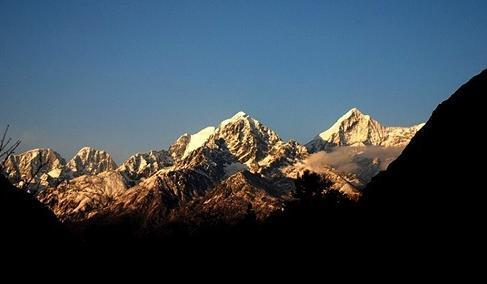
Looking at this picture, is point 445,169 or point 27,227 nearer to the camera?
point 27,227

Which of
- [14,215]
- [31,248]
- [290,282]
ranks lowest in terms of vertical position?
[290,282]

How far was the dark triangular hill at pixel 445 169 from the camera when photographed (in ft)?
100

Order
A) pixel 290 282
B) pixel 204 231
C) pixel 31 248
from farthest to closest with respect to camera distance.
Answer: pixel 204 231 < pixel 290 282 < pixel 31 248

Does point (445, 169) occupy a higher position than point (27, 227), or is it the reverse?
point (27, 227)

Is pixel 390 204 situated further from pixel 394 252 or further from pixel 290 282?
pixel 290 282

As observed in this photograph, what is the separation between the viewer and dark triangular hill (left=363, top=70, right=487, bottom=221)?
30625 millimetres

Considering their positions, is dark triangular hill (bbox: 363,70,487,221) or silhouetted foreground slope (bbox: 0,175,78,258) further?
dark triangular hill (bbox: 363,70,487,221)

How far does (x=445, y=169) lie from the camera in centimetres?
3431

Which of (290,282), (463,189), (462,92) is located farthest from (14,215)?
(290,282)

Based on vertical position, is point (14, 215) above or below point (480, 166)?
above

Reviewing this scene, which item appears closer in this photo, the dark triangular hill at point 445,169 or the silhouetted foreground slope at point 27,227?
the silhouetted foreground slope at point 27,227

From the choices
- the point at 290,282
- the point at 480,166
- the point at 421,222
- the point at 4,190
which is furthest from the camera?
the point at 290,282

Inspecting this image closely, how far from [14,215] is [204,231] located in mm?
102936

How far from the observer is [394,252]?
3400 cm
